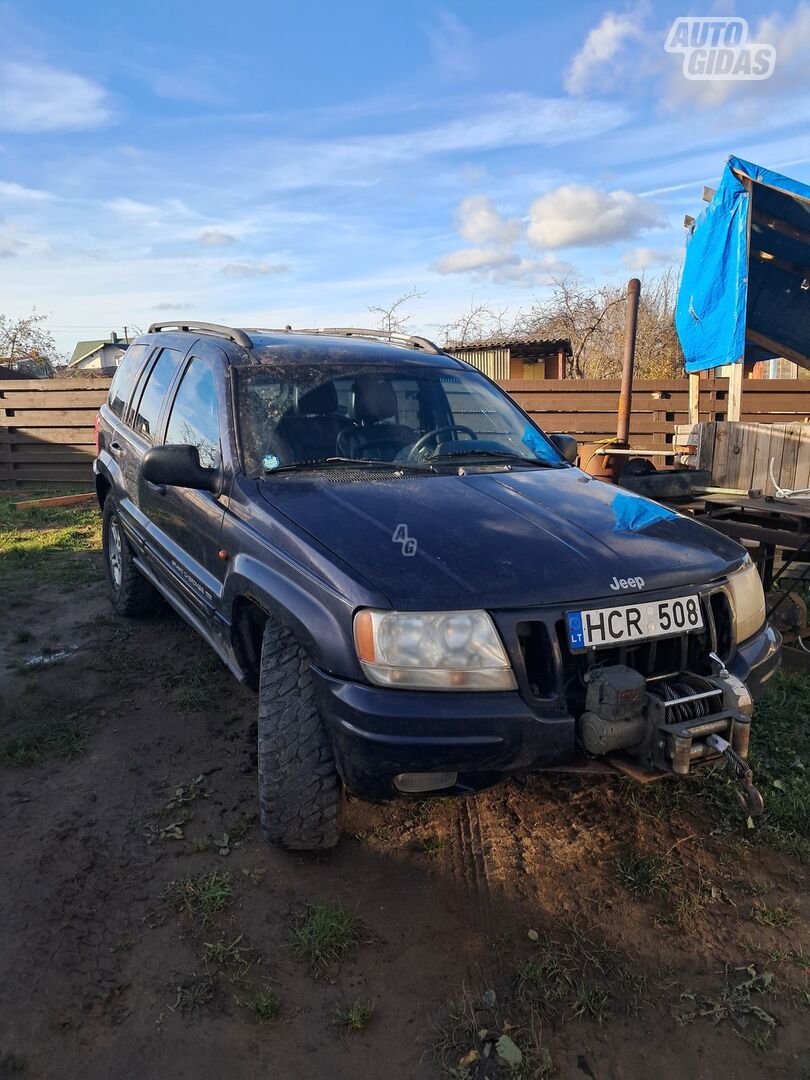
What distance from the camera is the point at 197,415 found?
3531mm

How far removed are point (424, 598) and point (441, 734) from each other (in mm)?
385

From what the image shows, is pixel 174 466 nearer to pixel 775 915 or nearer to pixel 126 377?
pixel 126 377

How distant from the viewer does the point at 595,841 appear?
2723mm

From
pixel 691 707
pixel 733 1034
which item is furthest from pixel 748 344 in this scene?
pixel 733 1034

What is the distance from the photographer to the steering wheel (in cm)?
326

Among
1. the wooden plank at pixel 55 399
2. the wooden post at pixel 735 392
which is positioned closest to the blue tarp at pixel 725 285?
the wooden post at pixel 735 392

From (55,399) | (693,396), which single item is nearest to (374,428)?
(693,396)

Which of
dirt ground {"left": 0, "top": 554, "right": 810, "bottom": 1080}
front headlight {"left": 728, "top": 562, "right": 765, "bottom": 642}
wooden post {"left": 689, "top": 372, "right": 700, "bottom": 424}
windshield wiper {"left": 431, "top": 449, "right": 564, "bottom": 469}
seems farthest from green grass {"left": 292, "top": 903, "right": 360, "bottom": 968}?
wooden post {"left": 689, "top": 372, "right": 700, "bottom": 424}

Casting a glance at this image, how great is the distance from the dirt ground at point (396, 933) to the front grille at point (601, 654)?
0.72 m

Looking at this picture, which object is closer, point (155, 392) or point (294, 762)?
point (294, 762)

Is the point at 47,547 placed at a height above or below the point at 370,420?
below

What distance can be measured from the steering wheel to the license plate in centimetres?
126

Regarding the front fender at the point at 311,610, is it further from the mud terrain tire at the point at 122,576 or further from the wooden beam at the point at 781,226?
the wooden beam at the point at 781,226

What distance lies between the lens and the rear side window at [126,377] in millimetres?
4797
